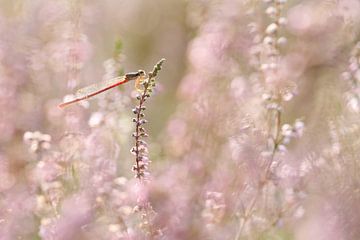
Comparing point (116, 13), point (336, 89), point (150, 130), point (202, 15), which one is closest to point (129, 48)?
point (116, 13)

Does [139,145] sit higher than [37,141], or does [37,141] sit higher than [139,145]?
[37,141]

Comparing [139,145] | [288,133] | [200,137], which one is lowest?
[139,145]

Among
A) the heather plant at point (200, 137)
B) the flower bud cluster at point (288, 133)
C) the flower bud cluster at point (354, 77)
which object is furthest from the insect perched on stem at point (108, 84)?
the flower bud cluster at point (354, 77)

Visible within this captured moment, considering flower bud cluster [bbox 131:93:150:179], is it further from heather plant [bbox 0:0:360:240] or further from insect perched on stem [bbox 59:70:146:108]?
insect perched on stem [bbox 59:70:146:108]

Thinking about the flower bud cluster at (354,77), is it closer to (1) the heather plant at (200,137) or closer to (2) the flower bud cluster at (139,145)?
(1) the heather plant at (200,137)

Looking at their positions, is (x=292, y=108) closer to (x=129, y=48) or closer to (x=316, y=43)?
(x=316, y=43)

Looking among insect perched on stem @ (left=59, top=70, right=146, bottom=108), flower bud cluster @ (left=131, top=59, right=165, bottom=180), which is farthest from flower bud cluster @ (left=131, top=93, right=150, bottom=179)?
insect perched on stem @ (left=59, top=70, right=146, bottom=108)

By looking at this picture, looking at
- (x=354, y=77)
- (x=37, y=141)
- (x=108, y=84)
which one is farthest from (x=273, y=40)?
(x=37, y=141)

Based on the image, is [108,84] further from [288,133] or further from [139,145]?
[288,133]

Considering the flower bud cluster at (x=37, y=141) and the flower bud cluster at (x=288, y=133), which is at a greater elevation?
the flower bud cluster at (x=37, y=141)
